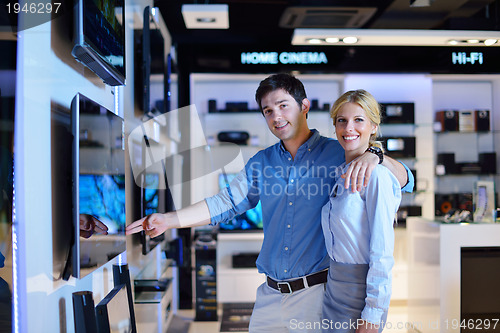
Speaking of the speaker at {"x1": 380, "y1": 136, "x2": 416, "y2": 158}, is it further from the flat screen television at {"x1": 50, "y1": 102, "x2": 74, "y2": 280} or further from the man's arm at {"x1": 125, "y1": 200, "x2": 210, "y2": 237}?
the flat screen television at {"x1": 50, "y1": 102, "x2": 74, "y2": 280}

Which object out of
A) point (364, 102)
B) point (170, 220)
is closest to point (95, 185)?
point (170, 220)

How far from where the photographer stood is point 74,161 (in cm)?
147

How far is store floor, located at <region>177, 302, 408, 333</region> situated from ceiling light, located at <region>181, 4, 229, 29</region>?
2.78 metres

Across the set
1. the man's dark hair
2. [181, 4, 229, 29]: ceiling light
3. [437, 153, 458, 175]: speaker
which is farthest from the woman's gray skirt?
[437, 153, 458, 175]: speaker

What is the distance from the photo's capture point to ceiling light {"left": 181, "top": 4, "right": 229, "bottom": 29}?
3.57 meters

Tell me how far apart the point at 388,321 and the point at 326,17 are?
310cm

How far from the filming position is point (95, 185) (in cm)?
165

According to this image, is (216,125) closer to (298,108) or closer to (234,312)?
(234,312)

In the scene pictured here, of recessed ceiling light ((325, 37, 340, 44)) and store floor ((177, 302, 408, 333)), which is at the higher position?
recessed ceiling light ((325, 37, 340, 44))

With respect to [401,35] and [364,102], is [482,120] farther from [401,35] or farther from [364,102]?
[364,102]

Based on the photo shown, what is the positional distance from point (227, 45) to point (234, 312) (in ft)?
9.32

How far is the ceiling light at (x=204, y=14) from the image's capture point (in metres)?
3.57

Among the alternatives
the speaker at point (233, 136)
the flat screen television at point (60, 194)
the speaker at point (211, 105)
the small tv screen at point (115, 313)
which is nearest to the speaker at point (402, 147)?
the speaker at point (233, 136)

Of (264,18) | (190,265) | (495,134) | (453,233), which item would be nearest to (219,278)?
(190,265)
